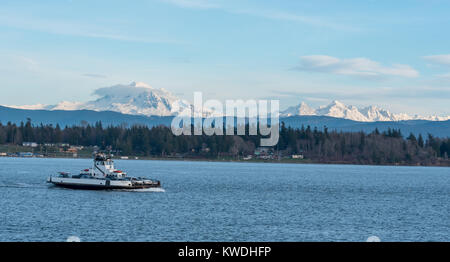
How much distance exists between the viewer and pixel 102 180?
135 metres

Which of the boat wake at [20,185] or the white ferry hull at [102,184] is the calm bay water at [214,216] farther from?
the white ferry hull at [102,184]

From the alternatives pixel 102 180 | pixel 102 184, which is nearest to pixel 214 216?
pixel 102 184

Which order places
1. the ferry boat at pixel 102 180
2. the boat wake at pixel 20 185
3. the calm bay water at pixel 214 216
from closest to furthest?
the calm bay water at pixel 214 216 < the ferry boat at pixel 102 180 < the boat wake at pixel 20 185

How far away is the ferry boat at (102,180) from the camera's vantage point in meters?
135

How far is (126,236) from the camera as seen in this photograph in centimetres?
7156

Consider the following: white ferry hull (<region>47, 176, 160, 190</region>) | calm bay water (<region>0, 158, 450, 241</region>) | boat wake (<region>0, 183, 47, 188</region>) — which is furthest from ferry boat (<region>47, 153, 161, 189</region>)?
boat wake (<region>0, 183, 47, 188</region>)

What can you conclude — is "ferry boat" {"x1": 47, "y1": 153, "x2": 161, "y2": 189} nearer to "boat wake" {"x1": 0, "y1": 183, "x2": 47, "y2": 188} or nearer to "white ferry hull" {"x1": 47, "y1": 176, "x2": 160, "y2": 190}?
"white ferry hull" {"x1": 47, "y1": 176, "x2": 160, "y2": 190}

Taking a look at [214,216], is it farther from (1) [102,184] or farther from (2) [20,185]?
(2) [20,185]

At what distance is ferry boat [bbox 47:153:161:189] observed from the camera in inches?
5300

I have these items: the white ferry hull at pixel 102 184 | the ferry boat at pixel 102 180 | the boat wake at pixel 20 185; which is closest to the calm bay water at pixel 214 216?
the boat wake at pixel 20 185
